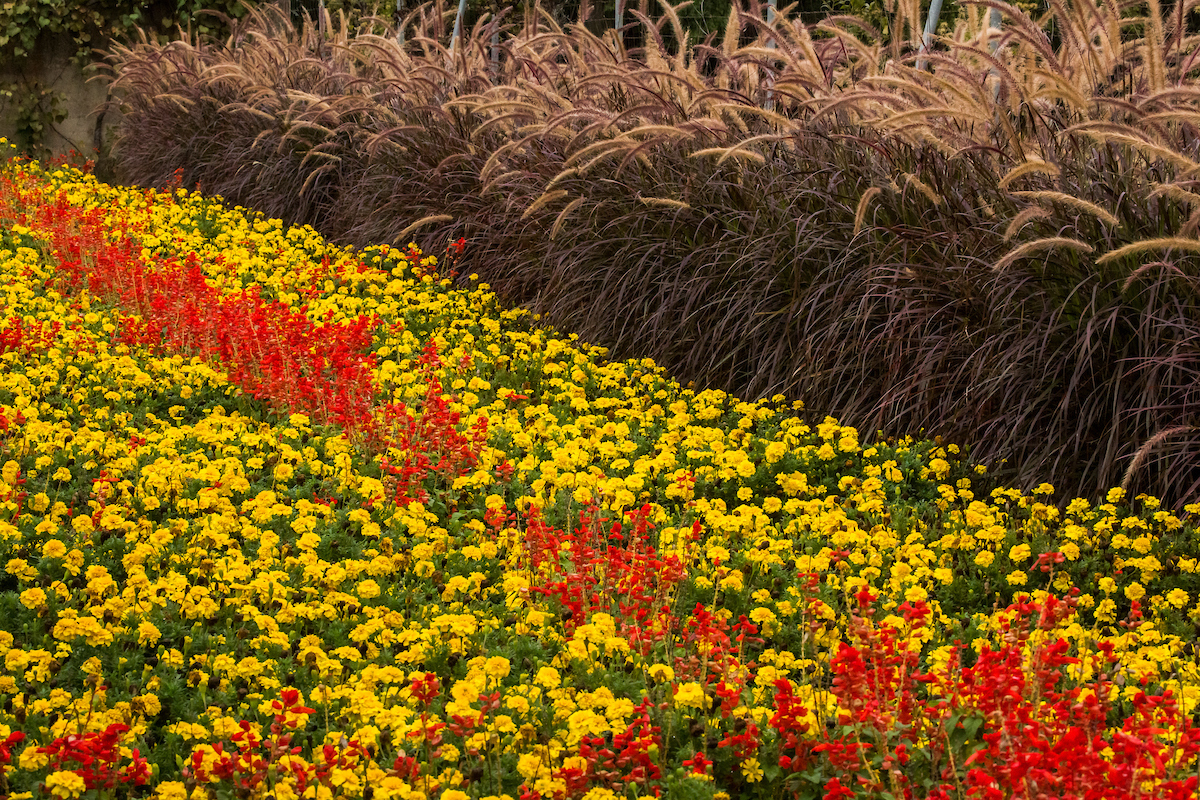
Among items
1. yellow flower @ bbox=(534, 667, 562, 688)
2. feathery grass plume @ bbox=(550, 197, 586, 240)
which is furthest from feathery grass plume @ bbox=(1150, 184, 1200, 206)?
feathery grass plume @ bbox=(550, 197, 586, 240)

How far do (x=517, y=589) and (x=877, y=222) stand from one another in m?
2.72

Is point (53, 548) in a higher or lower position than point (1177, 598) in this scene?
lower

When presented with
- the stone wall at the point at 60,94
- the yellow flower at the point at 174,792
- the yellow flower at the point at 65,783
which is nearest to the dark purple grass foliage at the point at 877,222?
the yellow flower at the point at 174,792

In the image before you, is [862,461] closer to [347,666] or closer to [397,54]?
[347,666]

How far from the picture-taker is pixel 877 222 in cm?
530

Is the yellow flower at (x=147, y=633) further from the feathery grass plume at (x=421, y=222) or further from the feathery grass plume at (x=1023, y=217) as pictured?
the feathery grass plume at (x=421, y=222)

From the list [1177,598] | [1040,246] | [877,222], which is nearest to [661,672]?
[1177,598]

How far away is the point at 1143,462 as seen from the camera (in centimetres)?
414

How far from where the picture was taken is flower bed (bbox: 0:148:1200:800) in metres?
2.52

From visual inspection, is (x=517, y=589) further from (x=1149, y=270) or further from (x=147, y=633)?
(x=1149, y=270)

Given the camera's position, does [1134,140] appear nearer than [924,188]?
Yes

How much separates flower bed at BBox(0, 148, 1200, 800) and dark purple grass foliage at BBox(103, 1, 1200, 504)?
263 mm

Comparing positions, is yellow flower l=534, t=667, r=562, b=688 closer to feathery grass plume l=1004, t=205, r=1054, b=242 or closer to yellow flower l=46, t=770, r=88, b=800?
yellow flower l=46, t=770, r=88, b=800

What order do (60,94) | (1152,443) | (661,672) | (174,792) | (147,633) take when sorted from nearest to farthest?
(174,792) → (661,672) → (147,633) → (1152,443) → (60,94)
